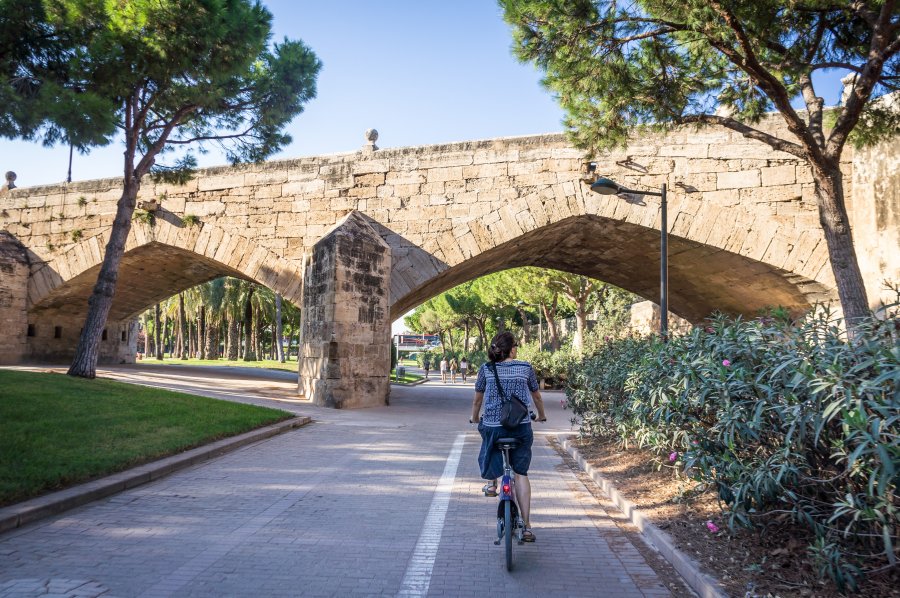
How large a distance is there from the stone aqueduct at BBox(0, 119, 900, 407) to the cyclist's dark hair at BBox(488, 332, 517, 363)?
9091 millimetres

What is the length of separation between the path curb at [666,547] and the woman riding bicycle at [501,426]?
943 mm

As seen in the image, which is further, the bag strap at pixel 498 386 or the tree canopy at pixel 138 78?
the tree canopy at pixel 138 78

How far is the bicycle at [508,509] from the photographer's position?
3.74m

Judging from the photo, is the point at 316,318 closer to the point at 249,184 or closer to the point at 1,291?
the point at 249,184

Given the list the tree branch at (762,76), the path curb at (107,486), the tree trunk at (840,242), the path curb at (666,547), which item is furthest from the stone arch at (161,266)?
the tree trunk at (840,242)

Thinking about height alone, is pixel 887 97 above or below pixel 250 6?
below

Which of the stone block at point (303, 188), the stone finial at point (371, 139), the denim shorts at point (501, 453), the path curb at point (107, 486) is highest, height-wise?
the stone finial at point (371, 139)

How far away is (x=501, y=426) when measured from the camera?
4.35 m

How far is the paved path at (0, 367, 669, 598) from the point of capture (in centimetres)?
348

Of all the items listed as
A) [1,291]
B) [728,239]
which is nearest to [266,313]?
[1,291]

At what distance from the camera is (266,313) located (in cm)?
4284

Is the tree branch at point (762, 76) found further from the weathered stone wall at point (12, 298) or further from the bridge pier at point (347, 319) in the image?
the weathered stone wall at point (12, 298)

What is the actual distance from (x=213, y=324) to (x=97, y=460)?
1683 inches

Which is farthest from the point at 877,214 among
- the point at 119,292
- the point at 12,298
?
the point at 12,298
